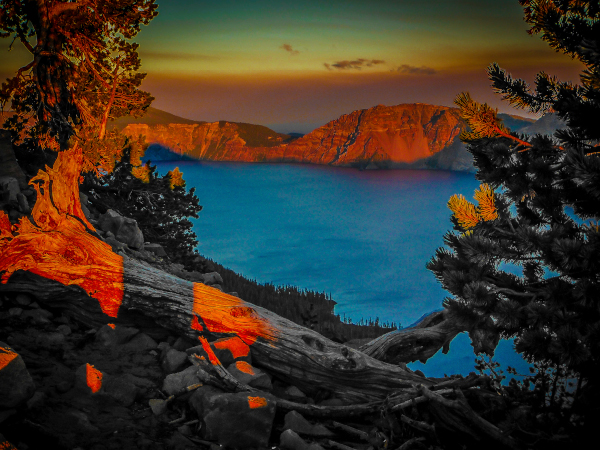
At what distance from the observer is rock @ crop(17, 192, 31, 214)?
10.2m

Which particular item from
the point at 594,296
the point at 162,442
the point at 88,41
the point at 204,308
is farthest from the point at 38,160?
the point at 594,296

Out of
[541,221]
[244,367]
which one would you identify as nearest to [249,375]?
[244,367]

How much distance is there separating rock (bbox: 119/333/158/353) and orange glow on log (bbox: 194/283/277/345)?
0.95m

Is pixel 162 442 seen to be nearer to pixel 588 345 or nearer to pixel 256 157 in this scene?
pixel 588 345

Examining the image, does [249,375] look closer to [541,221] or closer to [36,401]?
[36,401]

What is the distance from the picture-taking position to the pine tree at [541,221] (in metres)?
5.46

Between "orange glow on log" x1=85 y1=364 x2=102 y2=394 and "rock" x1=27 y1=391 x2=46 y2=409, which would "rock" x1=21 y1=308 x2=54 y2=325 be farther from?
"rock" x1=27 y1=391 x2=46 y2=409

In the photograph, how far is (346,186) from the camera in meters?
93.9

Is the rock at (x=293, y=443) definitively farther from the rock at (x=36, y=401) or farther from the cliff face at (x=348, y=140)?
the cliff face at (x=348, y=140)

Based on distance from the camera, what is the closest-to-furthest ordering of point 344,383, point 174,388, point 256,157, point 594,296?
point 594,296 → point 174,388 → point 344,383 → point 256,157

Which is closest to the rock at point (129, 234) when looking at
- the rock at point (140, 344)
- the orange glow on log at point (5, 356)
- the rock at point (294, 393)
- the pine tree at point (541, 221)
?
the rock at point (140, 344)

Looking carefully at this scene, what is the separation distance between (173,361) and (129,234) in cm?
744

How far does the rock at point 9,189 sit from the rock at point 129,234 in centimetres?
316

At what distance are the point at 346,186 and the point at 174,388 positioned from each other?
292ft
